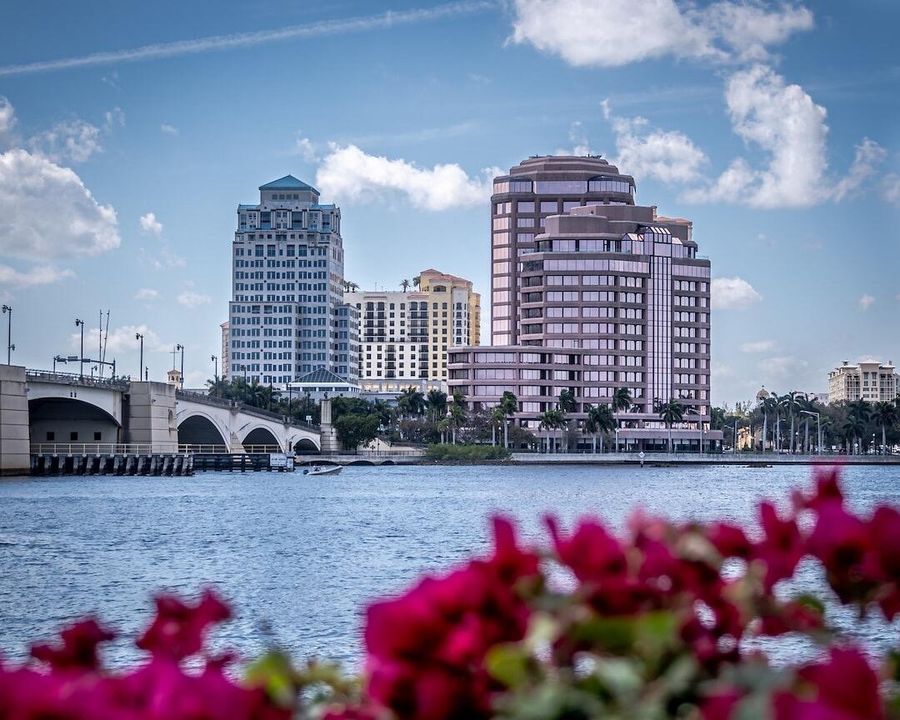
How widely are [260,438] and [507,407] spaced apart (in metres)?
31.1

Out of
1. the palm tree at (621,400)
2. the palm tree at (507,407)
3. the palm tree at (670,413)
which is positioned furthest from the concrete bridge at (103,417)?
the palm tree at (670,413)

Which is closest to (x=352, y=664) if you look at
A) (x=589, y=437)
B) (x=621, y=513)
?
(x=621, y=513)

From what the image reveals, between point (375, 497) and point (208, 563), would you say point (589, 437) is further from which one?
point (208, 563)

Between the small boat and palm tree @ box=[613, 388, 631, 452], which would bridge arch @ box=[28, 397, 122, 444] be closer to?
the small boat

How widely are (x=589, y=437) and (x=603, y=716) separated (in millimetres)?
188680

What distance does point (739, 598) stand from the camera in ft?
12.4

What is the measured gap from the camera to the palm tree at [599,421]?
604 ft

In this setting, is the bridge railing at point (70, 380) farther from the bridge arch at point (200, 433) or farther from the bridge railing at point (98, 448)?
the bridge arch at point (200, 433)

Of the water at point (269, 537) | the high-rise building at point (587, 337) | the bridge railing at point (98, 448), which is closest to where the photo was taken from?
the water at point (269, 537)

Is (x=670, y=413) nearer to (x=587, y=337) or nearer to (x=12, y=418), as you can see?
(x=587, y=337)

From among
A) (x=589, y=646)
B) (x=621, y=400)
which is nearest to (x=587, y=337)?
(x=621, y=400)

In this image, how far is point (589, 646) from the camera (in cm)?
352

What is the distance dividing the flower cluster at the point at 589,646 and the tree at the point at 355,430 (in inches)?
7016

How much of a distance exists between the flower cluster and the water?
7.58ft
